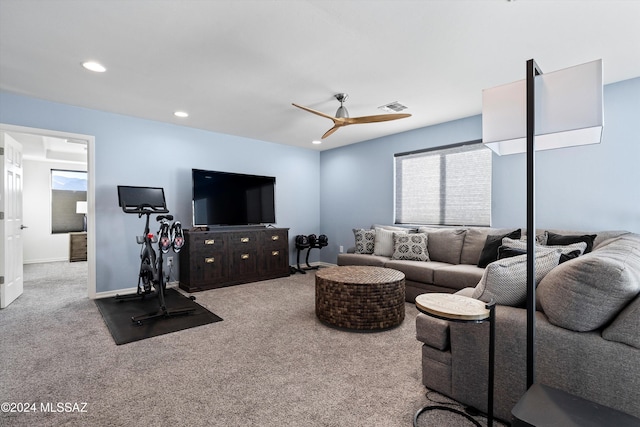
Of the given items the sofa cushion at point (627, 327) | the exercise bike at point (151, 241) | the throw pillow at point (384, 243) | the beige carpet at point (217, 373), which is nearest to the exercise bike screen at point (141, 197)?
the exercise bike at point (151, 241)

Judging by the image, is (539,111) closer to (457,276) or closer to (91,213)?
(457,276)

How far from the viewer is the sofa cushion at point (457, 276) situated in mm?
3295

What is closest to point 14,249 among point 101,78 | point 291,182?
point 101,78

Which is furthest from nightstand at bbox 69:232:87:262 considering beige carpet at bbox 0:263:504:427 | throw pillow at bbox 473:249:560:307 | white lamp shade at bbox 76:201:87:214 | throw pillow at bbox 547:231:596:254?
throw pillow at bbox 547:231:596:254

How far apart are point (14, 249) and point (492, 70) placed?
19.6 feet

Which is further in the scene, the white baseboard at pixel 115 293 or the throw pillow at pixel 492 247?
the white baseboard at pixel 115 293

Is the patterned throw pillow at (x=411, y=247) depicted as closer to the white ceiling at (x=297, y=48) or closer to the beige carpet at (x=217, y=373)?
the beige carpet at (x=217, y=373)

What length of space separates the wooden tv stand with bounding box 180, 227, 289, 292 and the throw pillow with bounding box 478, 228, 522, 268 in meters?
3.15

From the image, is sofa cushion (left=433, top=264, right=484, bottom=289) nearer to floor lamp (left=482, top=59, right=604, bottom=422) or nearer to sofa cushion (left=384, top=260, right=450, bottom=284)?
sofa cushion (left=384, top=260, right=450, bottom=284)

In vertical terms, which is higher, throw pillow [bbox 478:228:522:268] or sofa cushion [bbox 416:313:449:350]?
throw pillow [bbox 478:228:522:268]

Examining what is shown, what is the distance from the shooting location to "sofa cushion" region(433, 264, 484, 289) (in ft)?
10.8

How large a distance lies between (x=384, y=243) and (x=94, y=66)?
396 centimetres

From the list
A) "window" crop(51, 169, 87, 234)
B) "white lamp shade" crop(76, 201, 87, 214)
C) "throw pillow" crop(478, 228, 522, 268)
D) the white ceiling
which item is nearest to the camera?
the white ceiling

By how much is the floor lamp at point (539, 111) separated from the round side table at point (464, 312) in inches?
5.9
